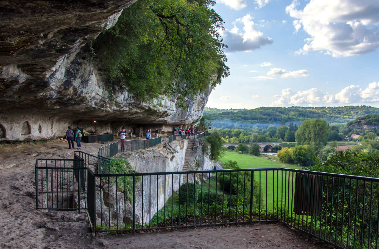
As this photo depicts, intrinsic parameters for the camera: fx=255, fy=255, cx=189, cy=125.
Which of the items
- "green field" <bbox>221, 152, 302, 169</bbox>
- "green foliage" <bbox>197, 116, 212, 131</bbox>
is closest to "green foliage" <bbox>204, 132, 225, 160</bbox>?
"green foliage" <bbox>197, 116, 212, 131</bbox>

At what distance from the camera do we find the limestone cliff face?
3945mm

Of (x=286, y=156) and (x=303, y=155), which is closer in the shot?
(x=303, y=155)

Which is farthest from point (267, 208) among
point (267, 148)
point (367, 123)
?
point (367, 123)

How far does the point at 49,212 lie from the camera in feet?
16.8

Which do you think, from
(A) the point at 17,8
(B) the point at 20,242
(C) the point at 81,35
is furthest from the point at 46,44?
(B) the point at 20,242

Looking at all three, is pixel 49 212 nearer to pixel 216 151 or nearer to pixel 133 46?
pixel 133 46

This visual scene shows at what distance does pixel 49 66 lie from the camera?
7.21m

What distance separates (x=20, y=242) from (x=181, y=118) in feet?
94.0

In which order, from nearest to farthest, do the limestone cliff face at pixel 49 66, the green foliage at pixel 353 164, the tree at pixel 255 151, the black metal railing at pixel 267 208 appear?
the black metal railing at pixel 267 208 < the limestone cliff face at pixel 49 66 < the green foliage at pixel 353 164 < the tree at pixel 255 151

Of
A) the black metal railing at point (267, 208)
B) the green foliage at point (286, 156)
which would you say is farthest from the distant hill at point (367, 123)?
the black metal railing at point (267, 208)

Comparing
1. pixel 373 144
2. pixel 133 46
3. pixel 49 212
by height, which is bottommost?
pixel 373 144

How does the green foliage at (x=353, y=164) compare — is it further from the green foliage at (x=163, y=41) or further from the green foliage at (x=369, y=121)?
the green foliage at (x=369, y=121)

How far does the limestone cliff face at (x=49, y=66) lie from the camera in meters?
3.95

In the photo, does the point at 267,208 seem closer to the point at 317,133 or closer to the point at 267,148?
the point at 317,133
